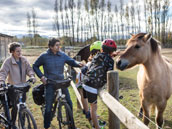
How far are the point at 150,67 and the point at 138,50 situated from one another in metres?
0.44

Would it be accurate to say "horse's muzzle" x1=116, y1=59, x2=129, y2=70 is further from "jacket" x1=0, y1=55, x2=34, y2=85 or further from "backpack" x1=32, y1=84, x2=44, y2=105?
"jacket" x1=0, y1=55, x2=34, y2=85

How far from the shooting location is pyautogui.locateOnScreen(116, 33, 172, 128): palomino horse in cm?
302

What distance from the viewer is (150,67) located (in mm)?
3240

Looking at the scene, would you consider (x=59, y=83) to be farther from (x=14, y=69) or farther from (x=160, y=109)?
(x=160, y=109)

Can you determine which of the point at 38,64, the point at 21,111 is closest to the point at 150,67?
the point at 38,64

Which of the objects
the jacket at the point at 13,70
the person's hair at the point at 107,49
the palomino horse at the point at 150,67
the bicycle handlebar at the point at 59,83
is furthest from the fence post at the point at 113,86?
the jacket at the point at 13,70

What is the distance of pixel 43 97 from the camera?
3422 millimetres

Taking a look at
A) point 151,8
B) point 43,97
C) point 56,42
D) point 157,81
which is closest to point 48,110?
point 43,97

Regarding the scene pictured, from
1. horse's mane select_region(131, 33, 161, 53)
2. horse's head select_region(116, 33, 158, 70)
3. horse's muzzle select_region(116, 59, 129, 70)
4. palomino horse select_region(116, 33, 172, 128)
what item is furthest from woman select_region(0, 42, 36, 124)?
horse's mane select_region(131, 33, 161, 53)

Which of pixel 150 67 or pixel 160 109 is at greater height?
pixel 150 67

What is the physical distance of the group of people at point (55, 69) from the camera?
9.02 feet

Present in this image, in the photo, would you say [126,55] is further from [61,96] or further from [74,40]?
[74,40]

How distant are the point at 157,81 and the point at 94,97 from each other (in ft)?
4.01

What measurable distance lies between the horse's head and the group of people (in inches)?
9.7
